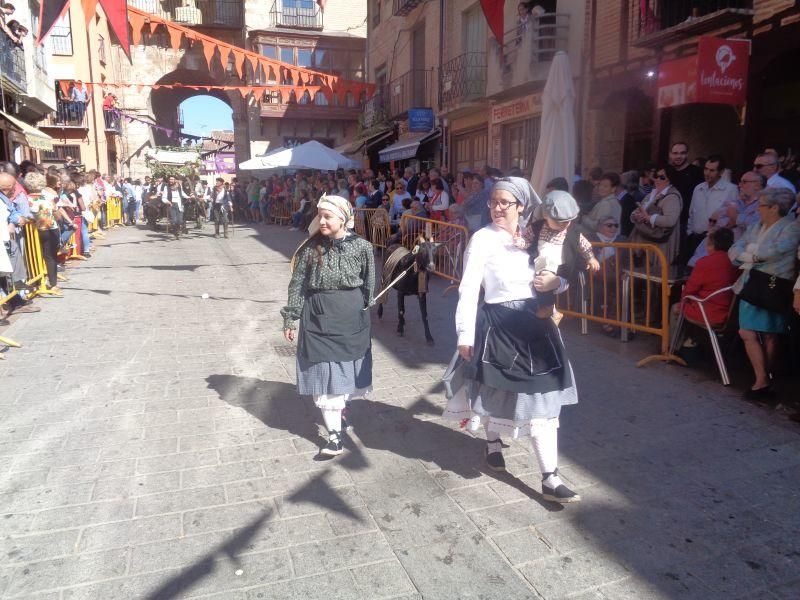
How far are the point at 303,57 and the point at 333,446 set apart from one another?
32891 millimetres

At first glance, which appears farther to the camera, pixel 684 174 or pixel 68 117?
pixel 68 117

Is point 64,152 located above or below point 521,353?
above

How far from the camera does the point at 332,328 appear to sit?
4.00 metres

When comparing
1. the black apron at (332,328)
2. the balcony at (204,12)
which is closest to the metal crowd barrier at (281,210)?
the balcony at (204,12)

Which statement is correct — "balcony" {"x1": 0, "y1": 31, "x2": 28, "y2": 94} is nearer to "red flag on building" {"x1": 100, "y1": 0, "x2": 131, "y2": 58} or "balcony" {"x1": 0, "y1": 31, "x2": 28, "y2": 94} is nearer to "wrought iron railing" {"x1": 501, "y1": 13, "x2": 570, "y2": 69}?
"red flag on building" {"x1": 100, "y1": 0, "x2": 131, "y2": 58}

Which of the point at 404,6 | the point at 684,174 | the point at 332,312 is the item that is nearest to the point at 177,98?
the point at 404,6

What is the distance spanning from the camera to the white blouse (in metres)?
3.39

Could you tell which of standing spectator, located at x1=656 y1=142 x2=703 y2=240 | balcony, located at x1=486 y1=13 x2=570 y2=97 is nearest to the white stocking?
standing spectator, located at x1=656 y1=142 x2=703 y2=240

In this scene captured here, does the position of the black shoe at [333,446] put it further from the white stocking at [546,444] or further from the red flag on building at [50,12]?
the red flag on building at [50,12]

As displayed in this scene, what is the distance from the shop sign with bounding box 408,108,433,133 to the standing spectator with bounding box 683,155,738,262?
13.5m

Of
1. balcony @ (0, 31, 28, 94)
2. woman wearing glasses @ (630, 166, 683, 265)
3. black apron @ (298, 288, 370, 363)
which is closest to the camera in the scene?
black apron @ (298, 288, 370, 363)

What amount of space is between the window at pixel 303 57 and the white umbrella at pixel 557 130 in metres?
26.9

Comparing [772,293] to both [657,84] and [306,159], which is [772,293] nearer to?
[657,84]

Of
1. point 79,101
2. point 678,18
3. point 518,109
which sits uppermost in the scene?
point 79,101
